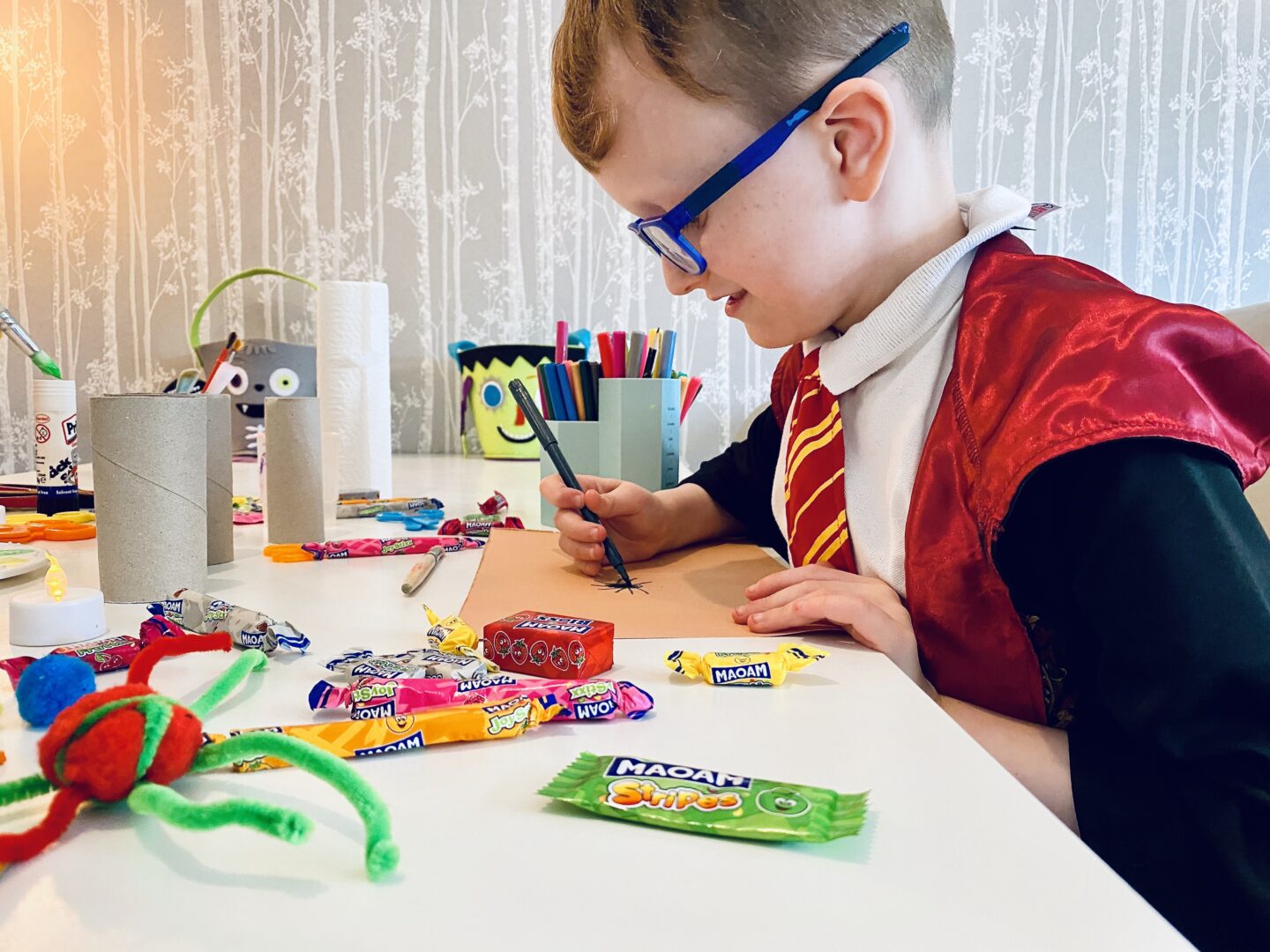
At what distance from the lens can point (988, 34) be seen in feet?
6.23

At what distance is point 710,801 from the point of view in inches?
12.3

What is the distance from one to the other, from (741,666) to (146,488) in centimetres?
39

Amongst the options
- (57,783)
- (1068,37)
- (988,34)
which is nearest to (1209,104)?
(1068,37)

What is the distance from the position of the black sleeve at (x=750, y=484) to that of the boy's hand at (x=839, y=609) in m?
0.34

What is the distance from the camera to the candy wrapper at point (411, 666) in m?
0.44

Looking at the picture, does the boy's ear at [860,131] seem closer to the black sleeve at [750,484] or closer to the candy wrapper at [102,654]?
the black sleeve at [750,484]

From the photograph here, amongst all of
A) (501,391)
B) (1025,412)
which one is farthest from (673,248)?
(501,391)

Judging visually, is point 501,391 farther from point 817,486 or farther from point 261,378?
point 817,486

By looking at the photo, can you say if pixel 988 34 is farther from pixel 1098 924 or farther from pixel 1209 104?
pixel 1098 924

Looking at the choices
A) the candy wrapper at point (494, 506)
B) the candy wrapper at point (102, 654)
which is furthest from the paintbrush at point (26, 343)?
the candy wrapper at point (102, 654)

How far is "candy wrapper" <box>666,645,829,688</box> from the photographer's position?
0.45 m

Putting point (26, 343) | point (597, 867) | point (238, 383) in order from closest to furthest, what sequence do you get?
point (597, 867)
point (26, 343)
point (238, 383)

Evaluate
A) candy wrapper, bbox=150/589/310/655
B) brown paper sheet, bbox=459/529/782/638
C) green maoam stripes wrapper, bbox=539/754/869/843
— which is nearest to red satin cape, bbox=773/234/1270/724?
brown paper sheet, bbox=459/529/782/638

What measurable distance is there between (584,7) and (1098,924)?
24.8 inches
